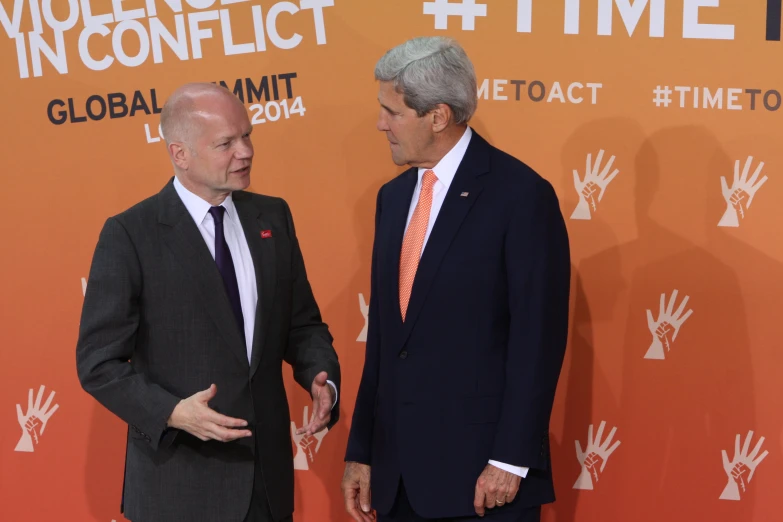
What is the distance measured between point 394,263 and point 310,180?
1.24 m

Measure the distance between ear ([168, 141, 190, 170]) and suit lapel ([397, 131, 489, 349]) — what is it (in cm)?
66

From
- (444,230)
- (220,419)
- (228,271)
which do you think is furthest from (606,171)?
(220,419)

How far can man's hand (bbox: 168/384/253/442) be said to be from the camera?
2111 mm

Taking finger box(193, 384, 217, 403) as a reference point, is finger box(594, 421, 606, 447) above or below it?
below

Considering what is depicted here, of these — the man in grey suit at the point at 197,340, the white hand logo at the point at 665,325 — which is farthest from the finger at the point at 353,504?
the white hand logo at the point at 665,325

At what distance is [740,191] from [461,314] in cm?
154

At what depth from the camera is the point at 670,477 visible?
133 inches

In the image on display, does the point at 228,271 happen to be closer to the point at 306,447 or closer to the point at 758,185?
the point at 306,447

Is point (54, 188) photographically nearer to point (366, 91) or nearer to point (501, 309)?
point (366, 91)

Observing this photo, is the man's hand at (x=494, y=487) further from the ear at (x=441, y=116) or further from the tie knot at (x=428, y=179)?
the ear at (x=441, y=116)

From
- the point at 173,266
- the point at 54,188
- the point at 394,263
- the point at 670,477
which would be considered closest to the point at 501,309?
the point at 394,263

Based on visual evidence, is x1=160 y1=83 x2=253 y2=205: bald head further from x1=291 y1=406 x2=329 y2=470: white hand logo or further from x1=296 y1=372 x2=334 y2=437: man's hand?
x1=291 y1=406 x2=329 y2=470: white hand logo

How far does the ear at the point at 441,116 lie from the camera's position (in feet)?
7.45

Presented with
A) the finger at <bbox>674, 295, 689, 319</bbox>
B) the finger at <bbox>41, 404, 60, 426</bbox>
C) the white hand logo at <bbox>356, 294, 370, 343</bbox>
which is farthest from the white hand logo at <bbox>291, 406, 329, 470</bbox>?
the finger at <bbox>674, 295, 689, 319</bbox>
